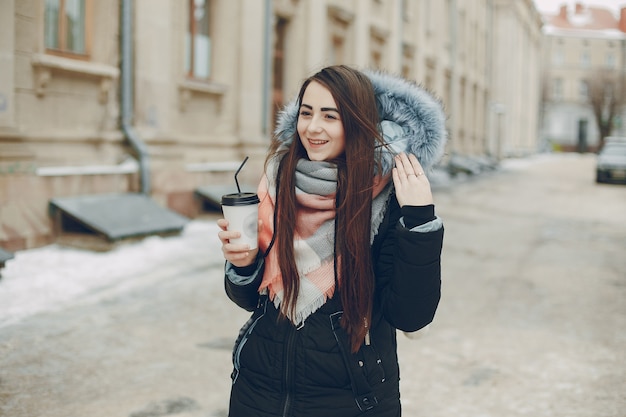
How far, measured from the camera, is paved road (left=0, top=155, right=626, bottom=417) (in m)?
4.25

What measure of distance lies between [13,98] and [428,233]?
7.65 m

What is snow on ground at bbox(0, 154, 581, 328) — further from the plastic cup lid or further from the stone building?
the stone building

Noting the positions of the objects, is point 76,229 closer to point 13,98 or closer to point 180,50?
point 13,98

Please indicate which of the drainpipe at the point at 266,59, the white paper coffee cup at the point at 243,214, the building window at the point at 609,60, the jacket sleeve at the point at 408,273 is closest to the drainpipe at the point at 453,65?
the drainpipe at the point at 266,59

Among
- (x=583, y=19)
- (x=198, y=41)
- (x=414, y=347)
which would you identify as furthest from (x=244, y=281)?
(x=583, y=19)

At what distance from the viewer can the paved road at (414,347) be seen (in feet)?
13.9

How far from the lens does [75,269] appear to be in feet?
25.4

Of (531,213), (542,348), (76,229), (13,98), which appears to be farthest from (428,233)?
(531,213)

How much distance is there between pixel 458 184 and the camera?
25.5 m

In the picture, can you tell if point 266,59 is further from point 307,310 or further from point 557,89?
point 557,89

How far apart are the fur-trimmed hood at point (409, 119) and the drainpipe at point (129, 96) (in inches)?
353

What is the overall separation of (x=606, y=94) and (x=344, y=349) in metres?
88.5

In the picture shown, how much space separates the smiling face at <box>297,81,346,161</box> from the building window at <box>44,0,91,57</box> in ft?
27.3

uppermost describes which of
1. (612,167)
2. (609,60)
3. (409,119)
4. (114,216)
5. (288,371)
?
(609,60)
